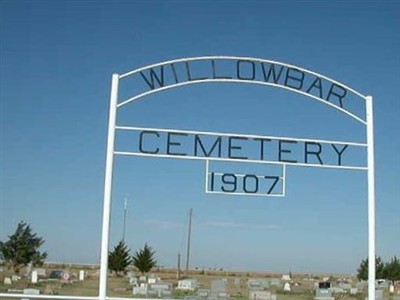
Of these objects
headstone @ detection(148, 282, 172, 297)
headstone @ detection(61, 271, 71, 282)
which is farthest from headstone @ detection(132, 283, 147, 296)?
headstone @ detection(61, 271, 71, 282)

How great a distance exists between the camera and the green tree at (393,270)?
2968 centimetres

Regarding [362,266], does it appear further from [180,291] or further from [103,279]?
[103,279]

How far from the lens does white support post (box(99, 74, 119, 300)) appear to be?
26.6ft

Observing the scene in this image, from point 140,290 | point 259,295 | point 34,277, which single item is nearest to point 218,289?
point 259,295

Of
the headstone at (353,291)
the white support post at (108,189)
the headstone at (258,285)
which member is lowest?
the headstone at (353,291)

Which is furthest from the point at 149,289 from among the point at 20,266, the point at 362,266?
the point at 362,266

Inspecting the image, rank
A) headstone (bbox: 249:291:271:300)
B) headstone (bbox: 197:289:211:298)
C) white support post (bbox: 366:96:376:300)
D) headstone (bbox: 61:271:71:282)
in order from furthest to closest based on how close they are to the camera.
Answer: headstone (bbox: 61:271:71:282), headstone (bbox: 249:291:271:300), headstone (bbox: 197:289:211:298), white support post (bbox: 366:96:376:300)

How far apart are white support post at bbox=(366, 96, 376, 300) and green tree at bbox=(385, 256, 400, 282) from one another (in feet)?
70.9

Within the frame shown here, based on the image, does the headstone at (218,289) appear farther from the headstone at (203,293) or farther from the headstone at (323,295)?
the headstone at (323,295)

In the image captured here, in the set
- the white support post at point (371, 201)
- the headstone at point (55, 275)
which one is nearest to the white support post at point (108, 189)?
the white support post at point (371, 201)

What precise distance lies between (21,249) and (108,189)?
52.4ft

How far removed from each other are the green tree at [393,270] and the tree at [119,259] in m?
12.3

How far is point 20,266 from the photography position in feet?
74.3

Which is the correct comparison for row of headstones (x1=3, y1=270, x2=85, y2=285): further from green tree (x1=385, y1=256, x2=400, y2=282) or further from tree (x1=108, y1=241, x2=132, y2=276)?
green tree (x1=385, y1=256, x2=400, y2=282)
